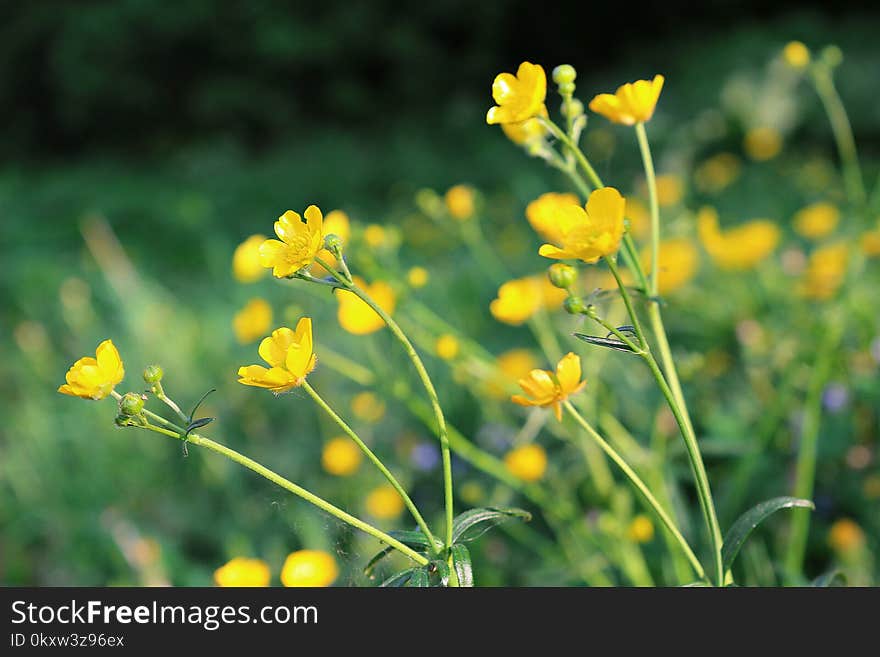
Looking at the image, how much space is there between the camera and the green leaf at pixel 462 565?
0.50m

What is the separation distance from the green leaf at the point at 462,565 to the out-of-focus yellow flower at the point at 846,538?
79 centimetres

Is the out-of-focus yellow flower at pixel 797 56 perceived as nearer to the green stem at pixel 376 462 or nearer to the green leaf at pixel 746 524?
the green leaf at pixel 746 524

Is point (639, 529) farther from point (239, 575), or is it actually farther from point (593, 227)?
point (593, 227)

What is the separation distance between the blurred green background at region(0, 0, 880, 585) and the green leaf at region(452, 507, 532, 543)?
10 cm

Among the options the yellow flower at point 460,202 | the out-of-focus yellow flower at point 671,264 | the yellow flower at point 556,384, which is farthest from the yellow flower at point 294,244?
the out-of-focus yellow flower at point 671,264

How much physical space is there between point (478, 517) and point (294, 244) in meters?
0.20

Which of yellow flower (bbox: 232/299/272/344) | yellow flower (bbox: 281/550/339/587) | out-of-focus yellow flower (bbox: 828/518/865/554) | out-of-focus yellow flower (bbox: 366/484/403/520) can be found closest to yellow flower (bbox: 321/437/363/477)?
out-of-focus yellow flower (bbox: 366/484/403/520)

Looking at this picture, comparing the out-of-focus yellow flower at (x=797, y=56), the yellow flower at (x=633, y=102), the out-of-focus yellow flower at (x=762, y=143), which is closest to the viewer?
the yellow flower at (x=633, y=102)

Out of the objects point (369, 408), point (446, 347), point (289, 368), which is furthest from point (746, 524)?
point (369, 408)

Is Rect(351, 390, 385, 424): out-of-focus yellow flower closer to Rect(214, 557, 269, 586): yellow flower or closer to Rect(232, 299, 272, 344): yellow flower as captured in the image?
Rect(232, 299, 272, 344): yellow flower

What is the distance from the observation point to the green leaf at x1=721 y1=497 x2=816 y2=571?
514mm

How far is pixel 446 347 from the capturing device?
0.99 metres

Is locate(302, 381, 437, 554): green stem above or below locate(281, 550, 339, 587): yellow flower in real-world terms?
below
